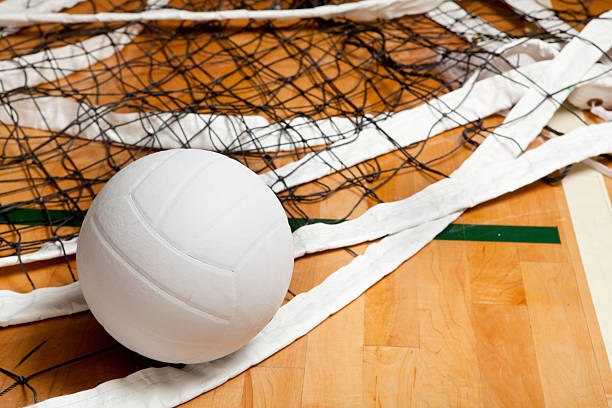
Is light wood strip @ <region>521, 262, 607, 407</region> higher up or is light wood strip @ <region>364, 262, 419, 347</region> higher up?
light wood strip @ <region>364, 262, 419, 347</region>

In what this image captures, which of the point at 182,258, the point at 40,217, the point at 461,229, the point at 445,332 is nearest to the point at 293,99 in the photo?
the point at 461,229

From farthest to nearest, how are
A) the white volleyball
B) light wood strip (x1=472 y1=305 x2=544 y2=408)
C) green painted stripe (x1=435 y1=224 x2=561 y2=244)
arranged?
green painted stripe (x1=435 y1=224 x2=561 y2=244), light wood strip (x1=472 y1=305 x2=544 y2=408), the white volleyball

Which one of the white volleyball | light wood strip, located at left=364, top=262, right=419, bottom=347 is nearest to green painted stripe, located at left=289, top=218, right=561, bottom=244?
light wood strip, located at left=364, top=262, right=419, bottom=347

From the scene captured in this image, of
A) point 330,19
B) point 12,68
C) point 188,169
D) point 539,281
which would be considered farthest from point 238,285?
point 330,19

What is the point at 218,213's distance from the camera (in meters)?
1.20

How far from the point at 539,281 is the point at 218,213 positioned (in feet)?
3.03

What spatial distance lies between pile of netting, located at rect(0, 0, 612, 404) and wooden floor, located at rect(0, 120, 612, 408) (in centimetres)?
5

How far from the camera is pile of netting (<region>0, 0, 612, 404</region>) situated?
1.81m

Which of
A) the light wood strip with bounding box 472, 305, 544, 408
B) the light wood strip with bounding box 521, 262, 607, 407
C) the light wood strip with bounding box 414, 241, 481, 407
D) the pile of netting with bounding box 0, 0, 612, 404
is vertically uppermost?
the pile of netting with bounding box 0, 0, 612, 404

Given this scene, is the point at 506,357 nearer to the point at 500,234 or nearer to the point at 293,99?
the point at 500,234

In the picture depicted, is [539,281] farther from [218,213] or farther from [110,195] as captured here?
[110,195]

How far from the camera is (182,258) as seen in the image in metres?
1.16

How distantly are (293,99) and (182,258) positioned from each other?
120 centimetres

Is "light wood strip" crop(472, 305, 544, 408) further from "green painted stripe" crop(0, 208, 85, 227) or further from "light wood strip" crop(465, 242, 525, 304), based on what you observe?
"green painted stripe" crop(0, 208, 85, 227)
